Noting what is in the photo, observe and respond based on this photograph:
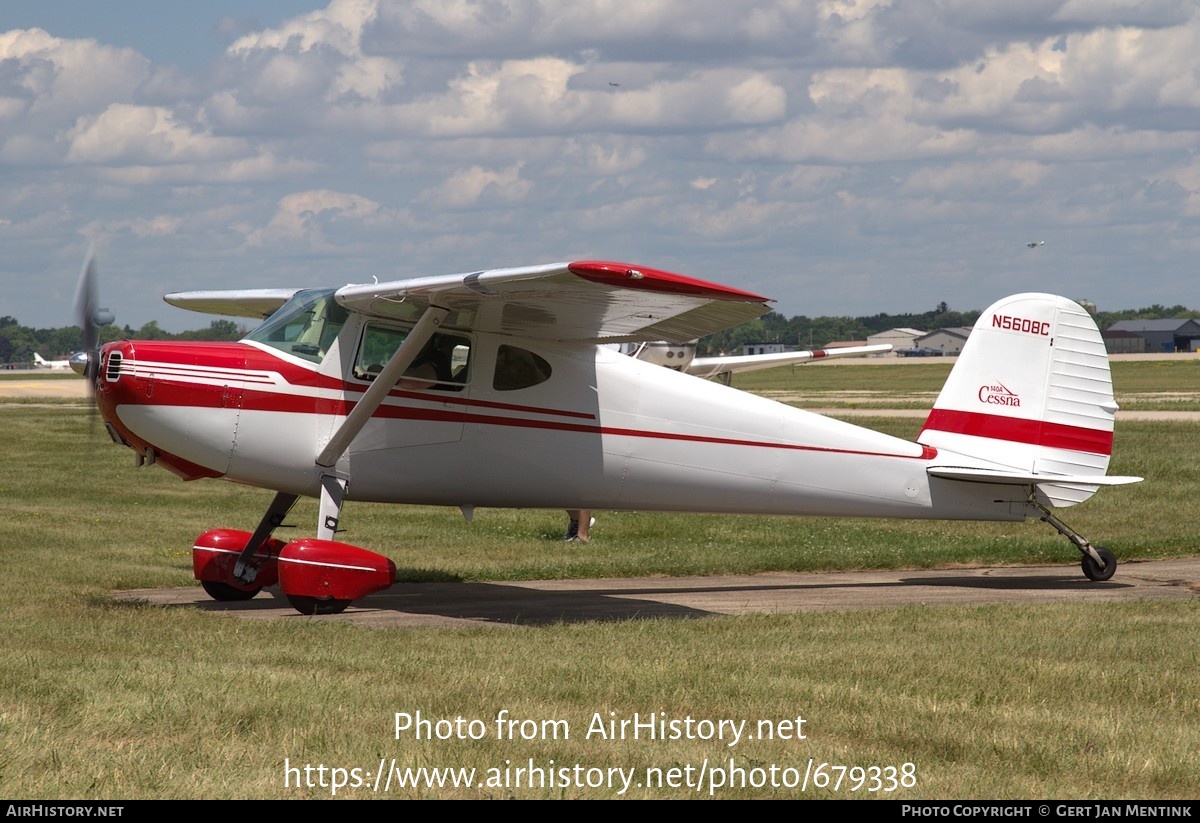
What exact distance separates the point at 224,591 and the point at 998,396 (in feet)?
26.5


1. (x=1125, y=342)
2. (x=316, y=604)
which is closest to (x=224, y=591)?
(x=316, y=604)

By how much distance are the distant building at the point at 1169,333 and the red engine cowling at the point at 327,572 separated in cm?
18839

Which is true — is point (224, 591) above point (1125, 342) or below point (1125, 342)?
below

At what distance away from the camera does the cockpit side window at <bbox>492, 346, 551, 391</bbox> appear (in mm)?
11930

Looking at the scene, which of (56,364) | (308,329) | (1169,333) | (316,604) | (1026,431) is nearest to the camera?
(316,604)

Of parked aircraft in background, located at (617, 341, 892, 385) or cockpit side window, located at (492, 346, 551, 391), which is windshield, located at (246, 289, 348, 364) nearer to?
cockpit side window, located at (492, 346, 551, 391)

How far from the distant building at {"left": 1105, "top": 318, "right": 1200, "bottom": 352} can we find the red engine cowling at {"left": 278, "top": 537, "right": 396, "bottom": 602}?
188 metres

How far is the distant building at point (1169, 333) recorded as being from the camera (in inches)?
7234

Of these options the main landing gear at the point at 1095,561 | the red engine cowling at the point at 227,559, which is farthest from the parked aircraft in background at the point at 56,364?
the main landing gear at the point at 1095,561

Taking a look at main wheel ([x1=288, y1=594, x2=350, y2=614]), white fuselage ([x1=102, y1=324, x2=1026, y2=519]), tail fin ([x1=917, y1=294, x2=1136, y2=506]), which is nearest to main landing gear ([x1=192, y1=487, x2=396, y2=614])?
main wheel ([x1=288, y1=594, x2=350, y2=614])

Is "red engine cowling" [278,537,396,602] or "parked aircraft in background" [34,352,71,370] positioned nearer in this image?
"red engine cowling" [278,537,396,602]

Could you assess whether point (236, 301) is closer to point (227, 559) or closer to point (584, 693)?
point (227, 559)

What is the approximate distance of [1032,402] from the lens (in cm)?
1384

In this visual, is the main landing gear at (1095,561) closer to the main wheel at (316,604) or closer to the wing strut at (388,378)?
the wing strut at (388,378)
